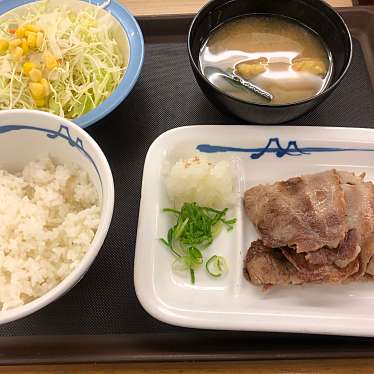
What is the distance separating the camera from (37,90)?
1.87 metres

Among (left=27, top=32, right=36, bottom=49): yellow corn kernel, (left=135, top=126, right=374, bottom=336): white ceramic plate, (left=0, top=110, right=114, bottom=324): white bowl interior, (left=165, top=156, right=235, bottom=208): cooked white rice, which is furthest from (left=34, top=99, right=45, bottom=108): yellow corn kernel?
(left=165, top=156, right=235, bottom=208): cooked white rice

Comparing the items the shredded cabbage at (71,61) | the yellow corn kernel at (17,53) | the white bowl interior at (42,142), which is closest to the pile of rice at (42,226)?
the white bowl interior at (42,142)

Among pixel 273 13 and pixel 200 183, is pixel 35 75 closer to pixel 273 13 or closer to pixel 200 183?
pixel 200 183

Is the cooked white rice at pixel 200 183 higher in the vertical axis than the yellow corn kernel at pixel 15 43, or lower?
lower

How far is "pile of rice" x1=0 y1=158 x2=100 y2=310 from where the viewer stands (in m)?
1.29

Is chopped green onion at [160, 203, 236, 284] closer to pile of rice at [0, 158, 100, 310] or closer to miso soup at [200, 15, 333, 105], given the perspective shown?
pile of rice at [0, 158, 100, 310]

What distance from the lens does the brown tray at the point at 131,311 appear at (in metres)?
1.48

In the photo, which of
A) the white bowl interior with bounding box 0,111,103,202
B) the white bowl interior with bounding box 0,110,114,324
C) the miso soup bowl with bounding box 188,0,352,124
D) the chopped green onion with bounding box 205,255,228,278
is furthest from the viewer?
the miso soup bowl with bounding box 188,0,352,124

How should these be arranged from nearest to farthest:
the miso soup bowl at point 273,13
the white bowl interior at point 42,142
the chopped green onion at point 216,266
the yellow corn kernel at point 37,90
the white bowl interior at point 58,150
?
the white bowl interior at point 58,150
the white bowl interior at point 42,142
the chopped green onion at point 216,266
the miso soup bowl at point 273,13
the yellow corn kernel at point 37,90

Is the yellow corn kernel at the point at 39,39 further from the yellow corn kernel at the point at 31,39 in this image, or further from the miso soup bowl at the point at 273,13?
the miso soup bowl at the point at 273,13

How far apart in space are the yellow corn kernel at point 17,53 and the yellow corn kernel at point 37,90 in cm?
14

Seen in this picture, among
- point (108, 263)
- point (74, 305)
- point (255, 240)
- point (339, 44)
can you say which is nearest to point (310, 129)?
point (339, 44)

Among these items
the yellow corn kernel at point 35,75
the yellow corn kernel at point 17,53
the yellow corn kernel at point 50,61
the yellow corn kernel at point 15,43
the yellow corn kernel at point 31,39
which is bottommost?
the yellow corn kernel at point 35,75

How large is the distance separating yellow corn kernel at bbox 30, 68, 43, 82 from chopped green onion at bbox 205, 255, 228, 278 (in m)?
1.10
